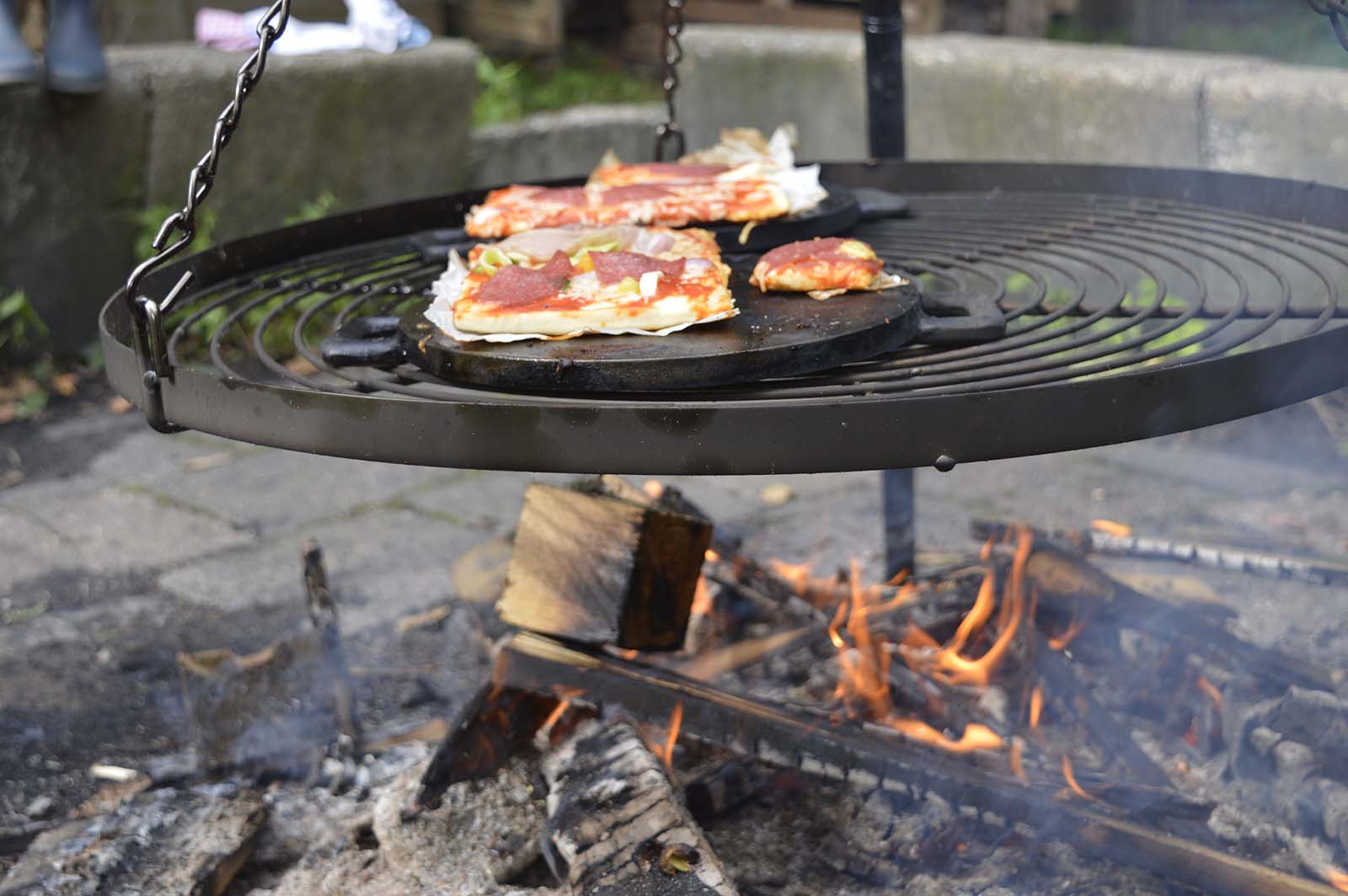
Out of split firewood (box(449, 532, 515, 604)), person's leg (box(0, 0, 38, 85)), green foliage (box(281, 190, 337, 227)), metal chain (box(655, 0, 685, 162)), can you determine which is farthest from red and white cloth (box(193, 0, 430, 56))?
split firewood (box(449, 532, 515, 604))

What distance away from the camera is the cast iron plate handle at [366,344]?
1.84 m

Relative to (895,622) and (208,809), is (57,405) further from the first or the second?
(895,622)

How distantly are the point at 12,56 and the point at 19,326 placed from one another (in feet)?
3.61

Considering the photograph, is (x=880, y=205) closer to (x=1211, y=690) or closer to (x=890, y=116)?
(x=890, y=116)

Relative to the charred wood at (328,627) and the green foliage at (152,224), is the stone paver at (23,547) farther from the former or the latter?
the green foliage at (152,224)

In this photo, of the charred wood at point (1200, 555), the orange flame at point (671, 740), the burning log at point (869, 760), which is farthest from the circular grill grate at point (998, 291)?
the orange flame at point (671, 740)

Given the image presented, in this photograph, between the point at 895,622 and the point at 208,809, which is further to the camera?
the point at 895,622

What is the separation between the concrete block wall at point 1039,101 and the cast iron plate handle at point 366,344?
10.9 ft

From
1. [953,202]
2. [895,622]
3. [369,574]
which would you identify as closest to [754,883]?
[895,622]

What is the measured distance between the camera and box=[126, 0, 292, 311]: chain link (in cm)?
158

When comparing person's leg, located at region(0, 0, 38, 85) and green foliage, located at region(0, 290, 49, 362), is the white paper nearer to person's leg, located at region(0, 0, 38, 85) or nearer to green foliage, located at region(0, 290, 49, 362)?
person's leg, located at region(0, 0, 38, 85)

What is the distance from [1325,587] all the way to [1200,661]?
2.90ft

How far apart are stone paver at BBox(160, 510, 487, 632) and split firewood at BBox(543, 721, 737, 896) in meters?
1.27

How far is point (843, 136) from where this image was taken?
586cm
